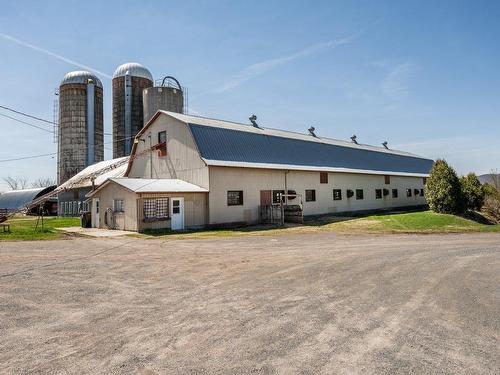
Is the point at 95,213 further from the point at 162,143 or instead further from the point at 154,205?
the point at 162,143

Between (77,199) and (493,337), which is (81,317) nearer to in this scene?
(493,337)

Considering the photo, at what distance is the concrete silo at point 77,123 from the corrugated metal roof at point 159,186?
27021mm

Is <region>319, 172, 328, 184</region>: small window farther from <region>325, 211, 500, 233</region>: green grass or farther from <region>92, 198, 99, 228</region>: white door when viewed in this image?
<region>92, 198, 99, 228</region>: white door

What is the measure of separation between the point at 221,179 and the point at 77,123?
31.0 meters

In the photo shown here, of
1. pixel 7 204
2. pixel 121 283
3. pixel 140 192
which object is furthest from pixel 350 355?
pixel 7 204

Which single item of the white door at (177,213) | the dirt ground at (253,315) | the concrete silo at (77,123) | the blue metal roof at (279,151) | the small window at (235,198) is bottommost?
the dirt ground at (253,315)

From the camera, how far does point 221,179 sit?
2591cm

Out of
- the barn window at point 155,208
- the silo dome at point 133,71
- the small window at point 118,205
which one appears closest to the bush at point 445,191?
the barn window at point 155,208

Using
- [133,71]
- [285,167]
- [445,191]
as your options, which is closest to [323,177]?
[285,167]

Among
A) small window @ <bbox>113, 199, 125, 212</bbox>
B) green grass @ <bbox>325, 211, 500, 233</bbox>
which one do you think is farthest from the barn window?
green grass @ <bbox>325, 211, 500, 233</bbox>

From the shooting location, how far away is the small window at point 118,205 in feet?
82.3

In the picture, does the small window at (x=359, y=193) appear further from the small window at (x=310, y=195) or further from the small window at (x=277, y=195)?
the small window at (x=277, y=195)

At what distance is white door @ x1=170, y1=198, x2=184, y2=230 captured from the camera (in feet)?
79.4

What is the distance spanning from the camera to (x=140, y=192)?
22.5 metres
